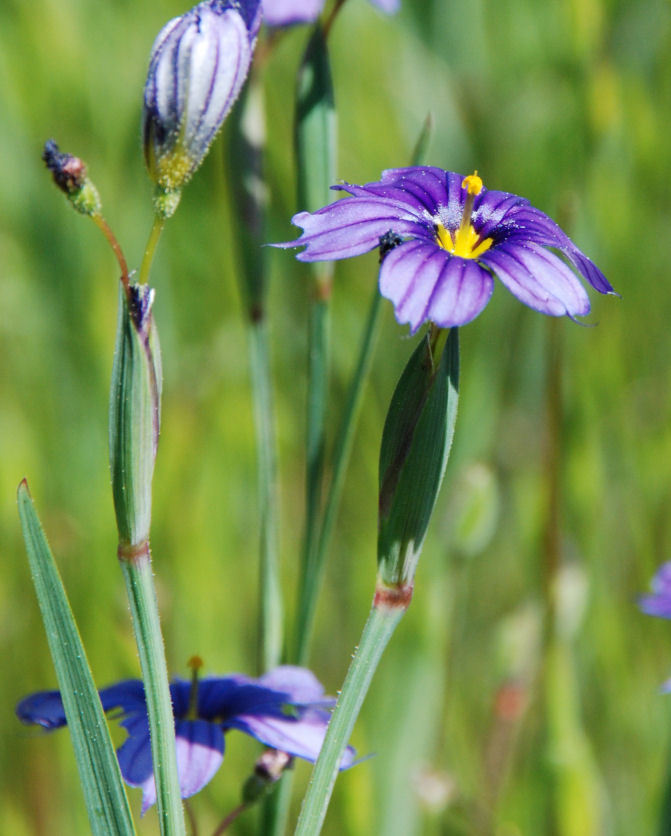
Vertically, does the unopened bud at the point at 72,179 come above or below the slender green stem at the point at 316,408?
above

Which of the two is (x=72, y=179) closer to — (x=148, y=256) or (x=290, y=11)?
(x=148, y=256)

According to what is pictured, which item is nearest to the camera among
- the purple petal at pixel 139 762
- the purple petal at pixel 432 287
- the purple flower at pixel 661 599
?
the purple petal at pixel 432 287

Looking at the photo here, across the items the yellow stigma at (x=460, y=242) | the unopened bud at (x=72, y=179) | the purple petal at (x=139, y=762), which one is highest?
the unopened bud at (x=72, y=179)

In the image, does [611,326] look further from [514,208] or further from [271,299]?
[514,208]

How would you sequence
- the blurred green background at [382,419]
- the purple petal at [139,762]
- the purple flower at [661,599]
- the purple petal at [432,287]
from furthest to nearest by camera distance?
the blurred green background at [382,419] → the purple flower at [661,599] → the purple petal at [139,762] → the purple petal at [432,287]

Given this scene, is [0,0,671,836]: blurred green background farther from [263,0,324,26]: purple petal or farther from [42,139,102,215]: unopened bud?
[42,139,102,215]: unopened bud

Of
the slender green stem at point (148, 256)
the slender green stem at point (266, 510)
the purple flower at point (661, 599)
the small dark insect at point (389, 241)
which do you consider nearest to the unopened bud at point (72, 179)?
the slender green stem at point (148, 256)

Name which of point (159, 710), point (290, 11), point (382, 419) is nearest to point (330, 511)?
point (159, 710)

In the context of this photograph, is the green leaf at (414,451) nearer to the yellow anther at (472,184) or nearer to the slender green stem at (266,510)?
the yellow anther at (472,184)
